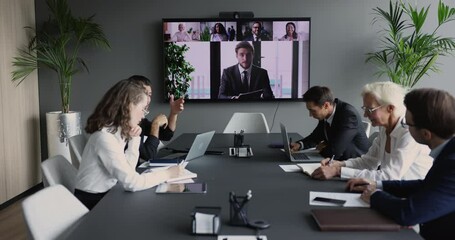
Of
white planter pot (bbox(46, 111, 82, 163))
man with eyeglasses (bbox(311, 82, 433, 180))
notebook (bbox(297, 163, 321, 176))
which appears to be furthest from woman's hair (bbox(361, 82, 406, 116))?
white planter pot (bbox(46, 111, 82, 163))

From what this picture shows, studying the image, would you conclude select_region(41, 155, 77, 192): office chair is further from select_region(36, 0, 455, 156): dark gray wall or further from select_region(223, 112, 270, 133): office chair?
select_region(36, 0, 455, 156): dark gray wall

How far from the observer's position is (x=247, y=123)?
493cm

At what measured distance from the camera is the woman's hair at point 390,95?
2521mm

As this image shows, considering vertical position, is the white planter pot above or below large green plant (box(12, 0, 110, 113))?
below

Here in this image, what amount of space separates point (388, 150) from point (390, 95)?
0.34 m

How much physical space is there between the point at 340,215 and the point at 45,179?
1596 mm

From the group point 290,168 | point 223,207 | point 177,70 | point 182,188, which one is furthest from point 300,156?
point 177,70

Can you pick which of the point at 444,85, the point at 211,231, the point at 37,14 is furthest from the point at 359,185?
the point at 37,14

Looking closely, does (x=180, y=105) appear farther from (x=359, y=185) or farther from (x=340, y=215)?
(x=340, y=215)

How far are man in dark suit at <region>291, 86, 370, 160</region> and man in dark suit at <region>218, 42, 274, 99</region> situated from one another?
190cm

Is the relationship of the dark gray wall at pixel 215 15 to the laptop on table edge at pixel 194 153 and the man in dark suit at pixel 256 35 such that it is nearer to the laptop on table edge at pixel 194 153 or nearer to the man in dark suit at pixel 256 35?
the man in dark suit at pixel 256 35

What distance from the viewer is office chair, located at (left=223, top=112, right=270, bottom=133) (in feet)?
16.0

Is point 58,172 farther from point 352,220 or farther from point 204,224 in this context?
point 352,220

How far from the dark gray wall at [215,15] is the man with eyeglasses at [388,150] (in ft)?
8.88
